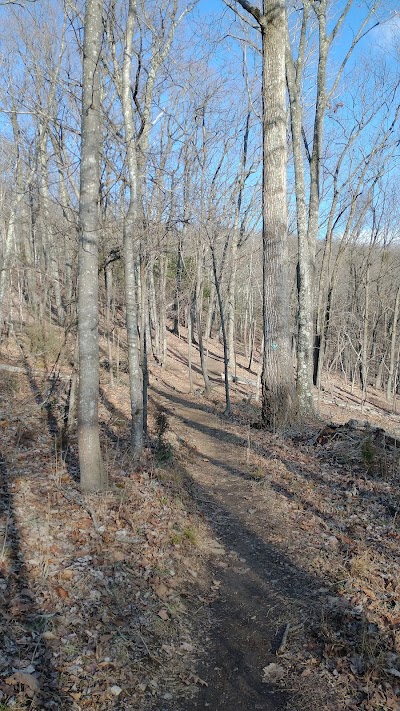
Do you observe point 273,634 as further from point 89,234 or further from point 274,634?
point 89,234

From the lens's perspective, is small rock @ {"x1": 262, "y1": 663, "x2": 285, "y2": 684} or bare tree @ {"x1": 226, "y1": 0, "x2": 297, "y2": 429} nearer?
small rock @ {"x1": 262, "y1": 663, "x2": 285, "y2": 684}

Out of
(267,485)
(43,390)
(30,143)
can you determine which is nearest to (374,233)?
(30,143)

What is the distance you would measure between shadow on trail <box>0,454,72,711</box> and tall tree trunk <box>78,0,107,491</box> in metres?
1.82

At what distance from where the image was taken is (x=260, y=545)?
523 centimetres

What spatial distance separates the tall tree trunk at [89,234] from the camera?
18.2ft

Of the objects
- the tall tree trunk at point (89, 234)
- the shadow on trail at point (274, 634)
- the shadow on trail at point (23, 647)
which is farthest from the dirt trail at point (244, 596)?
the tall tree trunk at point (89, 234)

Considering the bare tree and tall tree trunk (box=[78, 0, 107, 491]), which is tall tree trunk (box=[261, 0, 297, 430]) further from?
tall tree trunk (box=[78, 0, 107, 491])

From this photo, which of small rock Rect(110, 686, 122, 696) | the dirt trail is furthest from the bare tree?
small rock Rect(110, 686, 122, 696)

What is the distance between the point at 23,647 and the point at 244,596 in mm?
2087

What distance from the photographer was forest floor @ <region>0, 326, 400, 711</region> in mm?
3180

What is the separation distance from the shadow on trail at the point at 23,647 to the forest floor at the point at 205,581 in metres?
0.01

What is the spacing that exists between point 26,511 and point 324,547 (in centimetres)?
341

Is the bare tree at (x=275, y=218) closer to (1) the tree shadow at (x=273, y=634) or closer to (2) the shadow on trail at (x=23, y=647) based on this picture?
(1) the tree shadow at (x=273, y=634)

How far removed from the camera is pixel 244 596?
436cm
